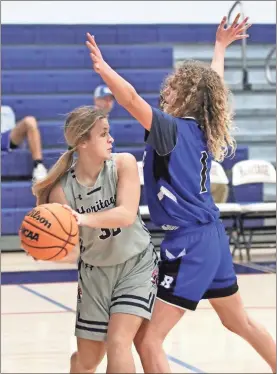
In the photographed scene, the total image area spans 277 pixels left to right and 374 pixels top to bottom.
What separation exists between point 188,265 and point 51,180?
614 millimetres

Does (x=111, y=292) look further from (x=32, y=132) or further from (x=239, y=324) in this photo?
(x=32, y=132)

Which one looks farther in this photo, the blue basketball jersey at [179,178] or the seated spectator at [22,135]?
the seated spectator at [22,135]

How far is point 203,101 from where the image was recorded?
12.0ft

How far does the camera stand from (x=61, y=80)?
12375mm

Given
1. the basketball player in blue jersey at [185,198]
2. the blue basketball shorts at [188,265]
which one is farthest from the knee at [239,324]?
the blue basketball shorts at [188,265]

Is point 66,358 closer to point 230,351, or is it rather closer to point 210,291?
point 230,351

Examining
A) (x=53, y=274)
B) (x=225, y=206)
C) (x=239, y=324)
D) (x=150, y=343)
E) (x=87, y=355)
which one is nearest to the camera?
(x=150, y=343)

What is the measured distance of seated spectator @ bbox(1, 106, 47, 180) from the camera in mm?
10648

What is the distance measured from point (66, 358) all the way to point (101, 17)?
877 centimetres

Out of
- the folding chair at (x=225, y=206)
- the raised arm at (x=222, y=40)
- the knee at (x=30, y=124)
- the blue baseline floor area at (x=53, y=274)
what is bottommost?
the blue baseline floor area at (x=53, y=274)

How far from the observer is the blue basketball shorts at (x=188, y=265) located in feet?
11.7

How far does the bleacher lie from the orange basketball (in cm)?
806

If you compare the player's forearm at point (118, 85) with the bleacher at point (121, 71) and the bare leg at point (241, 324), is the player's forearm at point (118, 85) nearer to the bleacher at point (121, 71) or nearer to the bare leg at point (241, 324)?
the bare leg at point (241, 324)

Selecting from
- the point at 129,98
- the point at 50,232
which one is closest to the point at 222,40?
the point at 129,98
